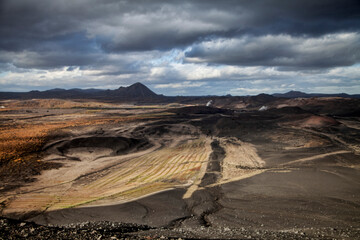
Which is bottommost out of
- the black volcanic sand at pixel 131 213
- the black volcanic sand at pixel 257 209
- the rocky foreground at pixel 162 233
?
the black volcanic sand at pixel 131 213

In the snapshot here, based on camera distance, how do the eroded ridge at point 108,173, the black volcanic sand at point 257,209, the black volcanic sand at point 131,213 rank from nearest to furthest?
the black volcanic sand at point 257,209, the black volcanic sand at point 131,213, the eroded ridge at point 108,173

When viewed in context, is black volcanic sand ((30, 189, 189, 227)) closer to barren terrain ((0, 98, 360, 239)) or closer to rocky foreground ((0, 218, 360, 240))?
barren terrain ((0, 98, 360, 239))

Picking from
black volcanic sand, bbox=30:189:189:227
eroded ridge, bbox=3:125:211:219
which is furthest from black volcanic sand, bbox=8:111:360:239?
eroded ridge, bbox=3:125:211:219

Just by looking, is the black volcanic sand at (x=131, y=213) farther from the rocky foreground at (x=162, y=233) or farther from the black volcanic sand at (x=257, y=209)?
the rocky foreground at (x=162, y=233)

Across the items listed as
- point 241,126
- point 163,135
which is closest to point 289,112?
point 241,126

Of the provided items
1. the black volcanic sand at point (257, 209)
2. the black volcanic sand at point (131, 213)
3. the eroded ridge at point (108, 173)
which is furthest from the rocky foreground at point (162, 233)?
the eroded ridge at point (108, 173)

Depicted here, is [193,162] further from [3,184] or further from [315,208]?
[3,184]
